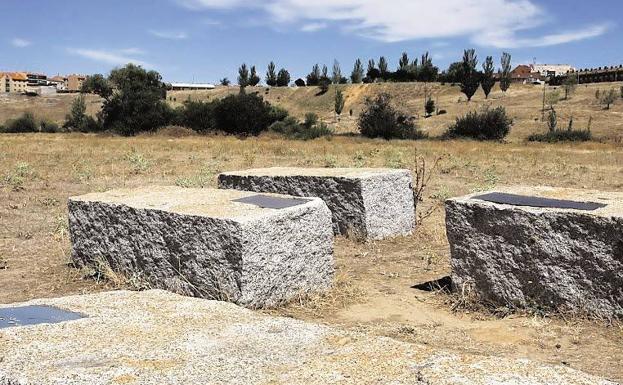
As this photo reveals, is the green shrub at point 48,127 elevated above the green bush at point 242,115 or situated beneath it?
situated beneath

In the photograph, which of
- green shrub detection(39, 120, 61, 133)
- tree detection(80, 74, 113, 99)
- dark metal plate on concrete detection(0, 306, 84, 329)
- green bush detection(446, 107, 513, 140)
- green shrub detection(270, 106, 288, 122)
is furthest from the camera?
tree detection(80, 74, 113, 99)

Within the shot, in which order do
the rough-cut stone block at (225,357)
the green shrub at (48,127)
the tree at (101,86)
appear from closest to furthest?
1. the rough-cut stone block at (225,357)
2. the green shrub at (48,127)
3. the tree at (101,86)

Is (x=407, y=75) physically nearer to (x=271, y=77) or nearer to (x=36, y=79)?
(x=271, y=77)

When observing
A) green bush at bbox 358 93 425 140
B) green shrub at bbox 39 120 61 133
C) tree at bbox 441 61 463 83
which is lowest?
green shrub at bbox 39 120 61 133

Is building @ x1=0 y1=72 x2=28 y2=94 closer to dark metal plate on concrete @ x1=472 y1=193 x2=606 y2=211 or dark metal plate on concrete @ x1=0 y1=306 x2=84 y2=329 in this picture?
dark metal plate on concrete @ x1=472 y1=193 x2=606 y2=211

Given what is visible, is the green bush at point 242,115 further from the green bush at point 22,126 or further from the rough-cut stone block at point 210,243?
the rough-cut stone block at point 210,243

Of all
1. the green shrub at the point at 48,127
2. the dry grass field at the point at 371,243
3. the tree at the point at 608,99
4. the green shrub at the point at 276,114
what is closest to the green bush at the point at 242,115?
the green shrub at the point at 276,114

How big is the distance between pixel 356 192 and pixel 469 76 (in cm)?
6615

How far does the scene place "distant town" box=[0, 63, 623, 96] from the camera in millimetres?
102438

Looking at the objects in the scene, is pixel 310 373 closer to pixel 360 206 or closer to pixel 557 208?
pixel 557 208

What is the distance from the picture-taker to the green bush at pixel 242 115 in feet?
125

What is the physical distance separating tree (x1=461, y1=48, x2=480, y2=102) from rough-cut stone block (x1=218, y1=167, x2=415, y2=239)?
62.5 metres

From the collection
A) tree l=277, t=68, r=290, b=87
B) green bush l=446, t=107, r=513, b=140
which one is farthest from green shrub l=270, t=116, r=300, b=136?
tree l=277, t=68, r=290, b=87

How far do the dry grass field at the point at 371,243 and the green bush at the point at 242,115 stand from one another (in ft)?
43.3
